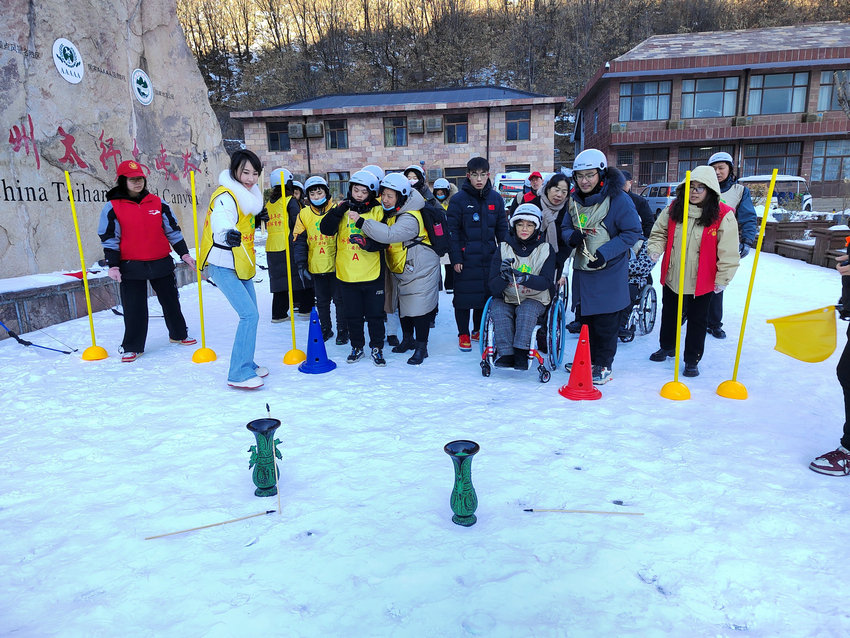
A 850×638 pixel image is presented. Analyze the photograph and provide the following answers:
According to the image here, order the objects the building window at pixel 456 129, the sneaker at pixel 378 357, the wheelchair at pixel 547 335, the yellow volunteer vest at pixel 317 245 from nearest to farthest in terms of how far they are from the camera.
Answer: the wheelchair at pixel 547 335, the sneaker at pixel 378 357, the yellow volunteer vest at pixel 317 245, the building window at pixel 456 129

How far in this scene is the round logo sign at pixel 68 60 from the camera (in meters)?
6.14

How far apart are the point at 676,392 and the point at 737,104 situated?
86.3 ft

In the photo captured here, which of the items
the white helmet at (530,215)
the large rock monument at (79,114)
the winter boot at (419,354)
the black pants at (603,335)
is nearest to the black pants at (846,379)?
the black pants at (603,335)

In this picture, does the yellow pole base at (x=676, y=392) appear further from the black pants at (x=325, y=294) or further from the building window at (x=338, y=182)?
the building window at (x=338, y=182)

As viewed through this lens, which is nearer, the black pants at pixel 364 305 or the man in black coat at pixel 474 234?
the black pants at pixel 364 305

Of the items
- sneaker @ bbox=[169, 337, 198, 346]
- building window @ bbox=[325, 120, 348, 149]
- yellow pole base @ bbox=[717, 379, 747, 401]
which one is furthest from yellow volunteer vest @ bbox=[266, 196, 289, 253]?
building window @ bbox=[325, 120, 348, 149]

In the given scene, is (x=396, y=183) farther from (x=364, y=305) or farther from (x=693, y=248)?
(x=693, y=248)

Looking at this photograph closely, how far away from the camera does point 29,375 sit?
4344 mm

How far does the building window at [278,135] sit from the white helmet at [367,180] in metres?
22.9

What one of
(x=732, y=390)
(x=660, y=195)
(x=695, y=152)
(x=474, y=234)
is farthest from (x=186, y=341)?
(x=695, y=152)

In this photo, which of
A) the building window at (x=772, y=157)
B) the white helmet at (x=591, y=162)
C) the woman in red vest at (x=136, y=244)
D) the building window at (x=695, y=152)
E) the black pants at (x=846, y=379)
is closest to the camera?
the black pants at (x=846, y=379)

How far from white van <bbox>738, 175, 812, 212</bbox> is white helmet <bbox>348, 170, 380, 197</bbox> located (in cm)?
1515

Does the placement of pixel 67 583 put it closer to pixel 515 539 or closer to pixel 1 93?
pixel 515 539

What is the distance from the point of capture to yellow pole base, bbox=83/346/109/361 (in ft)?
15.7
